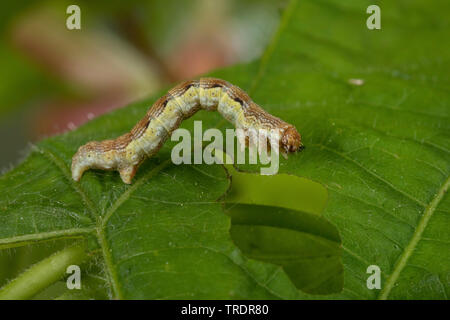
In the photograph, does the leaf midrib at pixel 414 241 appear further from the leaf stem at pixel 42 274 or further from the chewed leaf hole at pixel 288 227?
the leaf stem at pixel 42 274

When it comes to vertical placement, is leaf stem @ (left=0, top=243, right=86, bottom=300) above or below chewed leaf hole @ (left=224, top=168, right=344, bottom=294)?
below

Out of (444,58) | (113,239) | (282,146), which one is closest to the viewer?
(113,239)

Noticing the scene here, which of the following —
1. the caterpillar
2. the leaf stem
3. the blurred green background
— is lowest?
the leaf stem

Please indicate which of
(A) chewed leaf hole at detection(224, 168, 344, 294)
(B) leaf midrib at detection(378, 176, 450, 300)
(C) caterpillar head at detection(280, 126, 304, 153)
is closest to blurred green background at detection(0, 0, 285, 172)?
(C) caterpillar head at detection(280, 126, 304, 153)

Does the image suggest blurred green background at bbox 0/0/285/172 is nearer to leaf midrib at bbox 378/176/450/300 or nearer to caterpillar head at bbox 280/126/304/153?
caterpillar head at bbox 280/126/304/153

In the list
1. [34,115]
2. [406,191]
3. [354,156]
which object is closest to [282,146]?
[354,156]

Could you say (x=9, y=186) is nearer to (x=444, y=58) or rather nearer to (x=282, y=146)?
(x=282, y=146)

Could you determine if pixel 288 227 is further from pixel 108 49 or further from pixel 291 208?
pixel 108 49
